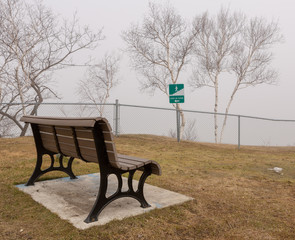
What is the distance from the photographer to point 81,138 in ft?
11.5

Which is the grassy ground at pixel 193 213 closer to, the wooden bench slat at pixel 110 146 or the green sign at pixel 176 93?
the wooden bench slat at pixel 110 146

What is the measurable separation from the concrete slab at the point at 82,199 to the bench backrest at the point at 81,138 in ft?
2.01

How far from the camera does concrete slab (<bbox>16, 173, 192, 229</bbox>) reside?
3391 millimetres

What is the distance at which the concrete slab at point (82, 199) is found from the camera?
339 centimetres

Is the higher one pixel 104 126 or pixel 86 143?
pixel 104 126

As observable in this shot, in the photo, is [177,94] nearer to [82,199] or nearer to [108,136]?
[82,199]

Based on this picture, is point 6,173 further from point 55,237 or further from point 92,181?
point 55,237

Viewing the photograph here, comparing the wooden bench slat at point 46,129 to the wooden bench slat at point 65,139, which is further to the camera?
the wooden bench slat at point 46,129

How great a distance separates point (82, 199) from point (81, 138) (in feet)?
3.30

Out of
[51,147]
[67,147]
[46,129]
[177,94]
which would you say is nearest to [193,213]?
[67,147]

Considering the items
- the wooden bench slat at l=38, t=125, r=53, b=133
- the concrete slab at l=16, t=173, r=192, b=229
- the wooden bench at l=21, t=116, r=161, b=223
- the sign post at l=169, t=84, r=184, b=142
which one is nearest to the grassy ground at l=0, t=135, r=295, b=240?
the concrete slab at l=16, t=173, r=192, b=229

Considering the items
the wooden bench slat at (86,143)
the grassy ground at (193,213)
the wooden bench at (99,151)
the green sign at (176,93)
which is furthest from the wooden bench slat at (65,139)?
the green sign at (176,93)

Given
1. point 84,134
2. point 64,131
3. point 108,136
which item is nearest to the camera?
point 108,136

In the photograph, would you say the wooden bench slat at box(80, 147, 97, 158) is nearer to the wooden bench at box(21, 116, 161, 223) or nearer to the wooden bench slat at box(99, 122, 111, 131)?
the wooden bench at box(21, 116, 161, 223)
